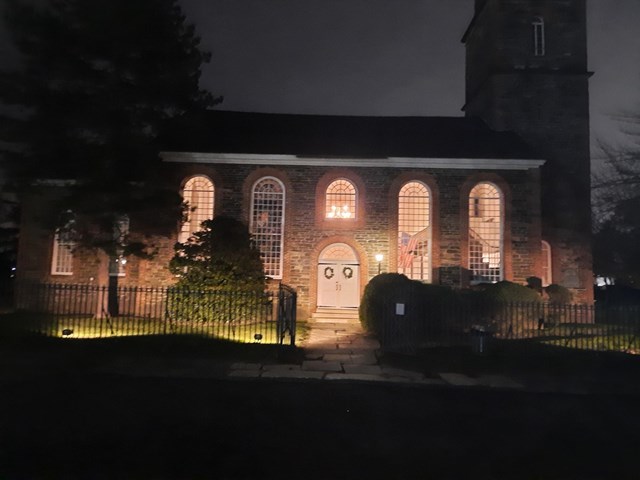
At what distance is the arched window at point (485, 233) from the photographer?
20109 mm

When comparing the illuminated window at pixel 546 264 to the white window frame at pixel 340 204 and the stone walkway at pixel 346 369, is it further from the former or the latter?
the stone walkway at pixel 346 369

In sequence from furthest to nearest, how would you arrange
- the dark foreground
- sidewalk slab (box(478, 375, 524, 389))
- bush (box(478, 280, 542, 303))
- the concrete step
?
the concrete step
bush (box(478, 280, 542, 303))
sidewalk slab (box(478, 375, 524, 389))
the dark foreground

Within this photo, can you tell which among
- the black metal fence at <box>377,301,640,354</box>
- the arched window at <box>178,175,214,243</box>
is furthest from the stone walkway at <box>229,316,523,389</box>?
the arched window at <box>178,175,214,243</box>

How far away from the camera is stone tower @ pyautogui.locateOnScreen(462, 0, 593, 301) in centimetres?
2139

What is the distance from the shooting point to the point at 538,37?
78.4 ft

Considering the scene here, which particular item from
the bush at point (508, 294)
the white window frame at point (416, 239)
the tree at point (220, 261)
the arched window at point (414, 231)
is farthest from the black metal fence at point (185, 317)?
the bush at point (508, 294)

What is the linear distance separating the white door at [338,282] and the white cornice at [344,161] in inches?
146

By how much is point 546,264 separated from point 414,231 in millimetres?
6601

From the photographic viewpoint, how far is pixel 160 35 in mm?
16016

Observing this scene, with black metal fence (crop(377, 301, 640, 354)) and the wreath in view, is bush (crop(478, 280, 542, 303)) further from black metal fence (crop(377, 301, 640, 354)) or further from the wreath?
the wreath

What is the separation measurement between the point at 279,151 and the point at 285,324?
9.13 meters

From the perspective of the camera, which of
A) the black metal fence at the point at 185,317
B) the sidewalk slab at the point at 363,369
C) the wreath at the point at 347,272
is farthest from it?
the wreath at the point at 347,272

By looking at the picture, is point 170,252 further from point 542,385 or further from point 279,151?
point 542,385

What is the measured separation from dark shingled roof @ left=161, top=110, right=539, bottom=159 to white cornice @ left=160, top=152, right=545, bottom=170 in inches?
9.3
